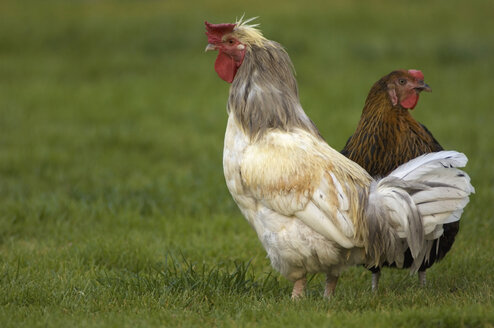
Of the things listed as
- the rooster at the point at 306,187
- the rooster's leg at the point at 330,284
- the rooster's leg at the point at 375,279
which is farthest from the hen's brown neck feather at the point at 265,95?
the rooster's leg at the point at 375,279

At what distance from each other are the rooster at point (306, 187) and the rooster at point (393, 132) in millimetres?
394

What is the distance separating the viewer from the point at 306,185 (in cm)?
479

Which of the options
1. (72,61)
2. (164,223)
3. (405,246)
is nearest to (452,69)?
(72,61)

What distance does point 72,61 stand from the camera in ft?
51.5

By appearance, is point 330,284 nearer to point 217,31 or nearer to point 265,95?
point 265,95

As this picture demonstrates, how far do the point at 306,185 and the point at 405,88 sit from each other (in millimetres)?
1366

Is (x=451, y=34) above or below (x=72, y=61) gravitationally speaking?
above

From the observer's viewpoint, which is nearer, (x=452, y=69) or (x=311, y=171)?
(x=311, y=171)

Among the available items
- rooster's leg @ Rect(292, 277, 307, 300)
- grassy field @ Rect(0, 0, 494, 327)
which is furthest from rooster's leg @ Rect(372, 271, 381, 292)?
rooster's leg @ Rect(292, 277, 307, 300)

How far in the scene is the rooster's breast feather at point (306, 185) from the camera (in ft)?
15.6

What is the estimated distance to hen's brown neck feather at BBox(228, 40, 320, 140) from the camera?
16.7 ft

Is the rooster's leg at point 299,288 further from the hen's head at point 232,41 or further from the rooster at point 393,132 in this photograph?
the hen's head at point 232,41

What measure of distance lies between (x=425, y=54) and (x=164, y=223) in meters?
10.5

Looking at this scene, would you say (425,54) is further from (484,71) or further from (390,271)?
(390,271)
